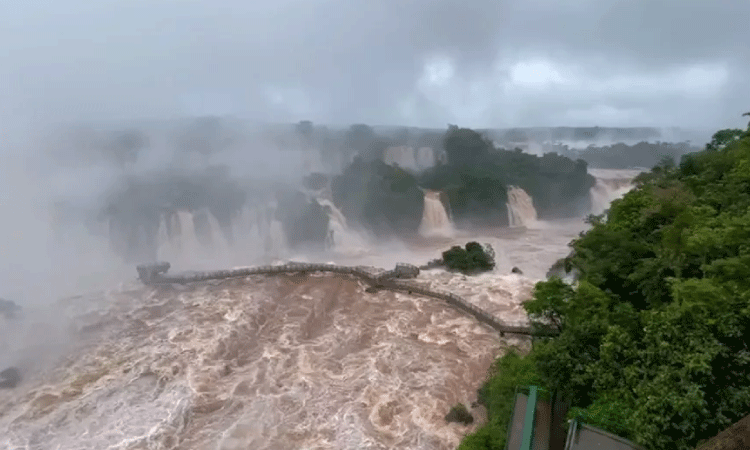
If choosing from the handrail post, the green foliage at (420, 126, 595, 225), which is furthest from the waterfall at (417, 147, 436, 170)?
the handrail post

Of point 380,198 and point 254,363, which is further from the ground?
point 380,198

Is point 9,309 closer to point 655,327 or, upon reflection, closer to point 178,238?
point 178,238

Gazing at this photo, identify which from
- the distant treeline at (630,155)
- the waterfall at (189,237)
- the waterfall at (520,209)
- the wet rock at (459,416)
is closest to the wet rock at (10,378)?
the waterfall at (189,237)

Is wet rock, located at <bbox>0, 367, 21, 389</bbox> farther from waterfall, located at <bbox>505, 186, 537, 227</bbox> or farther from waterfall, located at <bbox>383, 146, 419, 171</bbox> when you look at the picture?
waterfall, located at <bbox>383, 146, 419, 171</bbox>

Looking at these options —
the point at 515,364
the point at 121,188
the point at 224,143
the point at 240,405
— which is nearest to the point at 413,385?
the point at 515,364

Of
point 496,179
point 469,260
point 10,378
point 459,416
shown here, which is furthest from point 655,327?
point 496,179

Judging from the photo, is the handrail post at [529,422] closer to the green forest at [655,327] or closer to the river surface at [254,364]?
the green forest at [655,327]

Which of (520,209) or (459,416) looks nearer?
(459,416)
